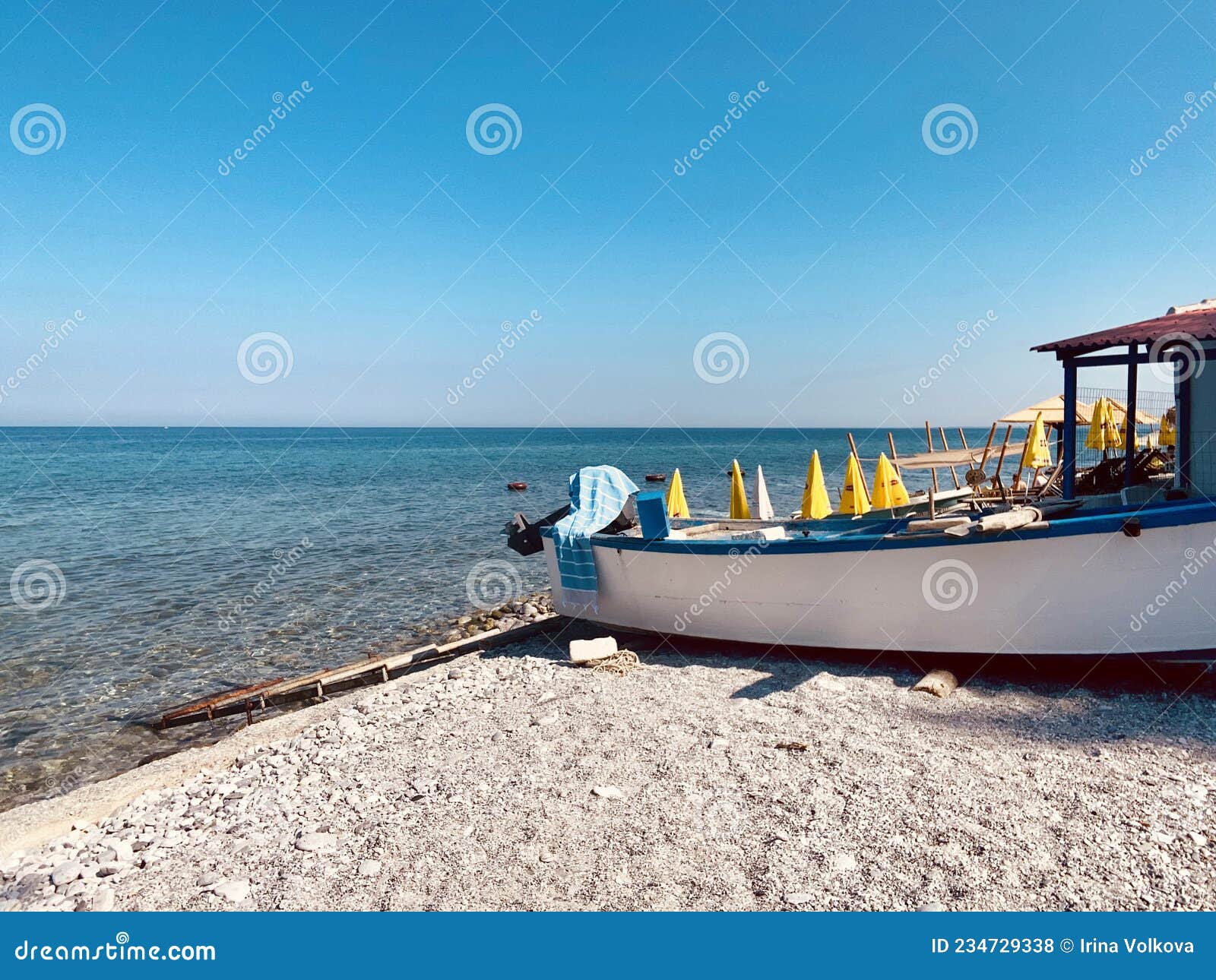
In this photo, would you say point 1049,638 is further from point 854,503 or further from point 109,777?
point 109,777

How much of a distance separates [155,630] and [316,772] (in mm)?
8622

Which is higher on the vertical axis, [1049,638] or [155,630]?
[1049,638]

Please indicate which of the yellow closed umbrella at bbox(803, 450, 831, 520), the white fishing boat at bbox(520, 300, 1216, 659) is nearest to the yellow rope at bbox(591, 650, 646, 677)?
the white fishing boat at bbox(520, 300, 1216, 659)

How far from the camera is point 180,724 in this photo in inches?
372

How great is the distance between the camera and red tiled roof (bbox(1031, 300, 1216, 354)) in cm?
765

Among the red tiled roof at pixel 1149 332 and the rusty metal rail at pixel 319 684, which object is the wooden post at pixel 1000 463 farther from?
the rusty metal rail at pixel 319 684

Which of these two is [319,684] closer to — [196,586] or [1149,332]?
[196,586]

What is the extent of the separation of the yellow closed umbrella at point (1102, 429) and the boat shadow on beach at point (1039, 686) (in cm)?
821

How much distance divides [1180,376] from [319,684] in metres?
11.5

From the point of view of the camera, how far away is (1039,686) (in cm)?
772

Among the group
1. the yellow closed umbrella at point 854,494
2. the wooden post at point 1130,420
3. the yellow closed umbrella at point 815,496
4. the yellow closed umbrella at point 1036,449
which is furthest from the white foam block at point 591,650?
the yellow closed umbrella at point 1036,449

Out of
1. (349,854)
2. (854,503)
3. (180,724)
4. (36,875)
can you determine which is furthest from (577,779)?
(854,503)

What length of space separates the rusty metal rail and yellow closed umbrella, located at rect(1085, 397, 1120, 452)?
11.9 m

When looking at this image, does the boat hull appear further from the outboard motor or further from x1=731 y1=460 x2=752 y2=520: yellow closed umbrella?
x1=731 y1=460 x2=752 y2=520: yellow closed umbrella
